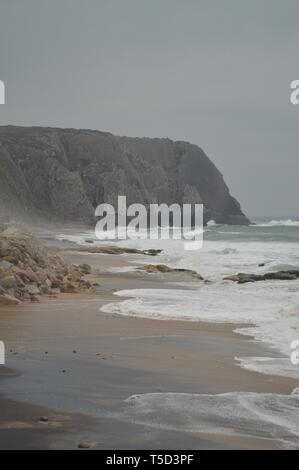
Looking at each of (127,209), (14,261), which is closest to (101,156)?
(127,209)

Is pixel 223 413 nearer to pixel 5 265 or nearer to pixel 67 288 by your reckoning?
pixel 5 265

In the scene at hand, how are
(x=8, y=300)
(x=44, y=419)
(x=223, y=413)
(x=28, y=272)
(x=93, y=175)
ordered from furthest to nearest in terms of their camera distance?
(x=93, y=175), (x=28, y=272), (x=8, y=300), (x=223, y=413), (x=44, y=419)

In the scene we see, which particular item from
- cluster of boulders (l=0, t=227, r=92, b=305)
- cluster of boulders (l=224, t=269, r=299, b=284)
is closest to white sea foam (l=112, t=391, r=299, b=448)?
cluster of boulders (l=0, t=227, r=92, b=305)

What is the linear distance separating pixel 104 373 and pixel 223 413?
179 centimetres

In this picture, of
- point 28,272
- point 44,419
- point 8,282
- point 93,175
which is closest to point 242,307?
point 28,272

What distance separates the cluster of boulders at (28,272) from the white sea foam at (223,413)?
7.16 m

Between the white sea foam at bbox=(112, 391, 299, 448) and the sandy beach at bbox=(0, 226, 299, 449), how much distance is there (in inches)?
3.9

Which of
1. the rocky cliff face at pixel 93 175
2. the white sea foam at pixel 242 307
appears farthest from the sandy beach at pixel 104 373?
the rocky cliff face at pixel 93 175

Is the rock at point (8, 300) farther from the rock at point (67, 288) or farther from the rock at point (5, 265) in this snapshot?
the rock at point (67, 288)

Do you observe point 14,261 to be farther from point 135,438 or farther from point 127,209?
point 127,209

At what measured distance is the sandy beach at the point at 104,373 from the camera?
14.7ft

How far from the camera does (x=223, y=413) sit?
5285mm

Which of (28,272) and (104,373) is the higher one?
(28,272)
